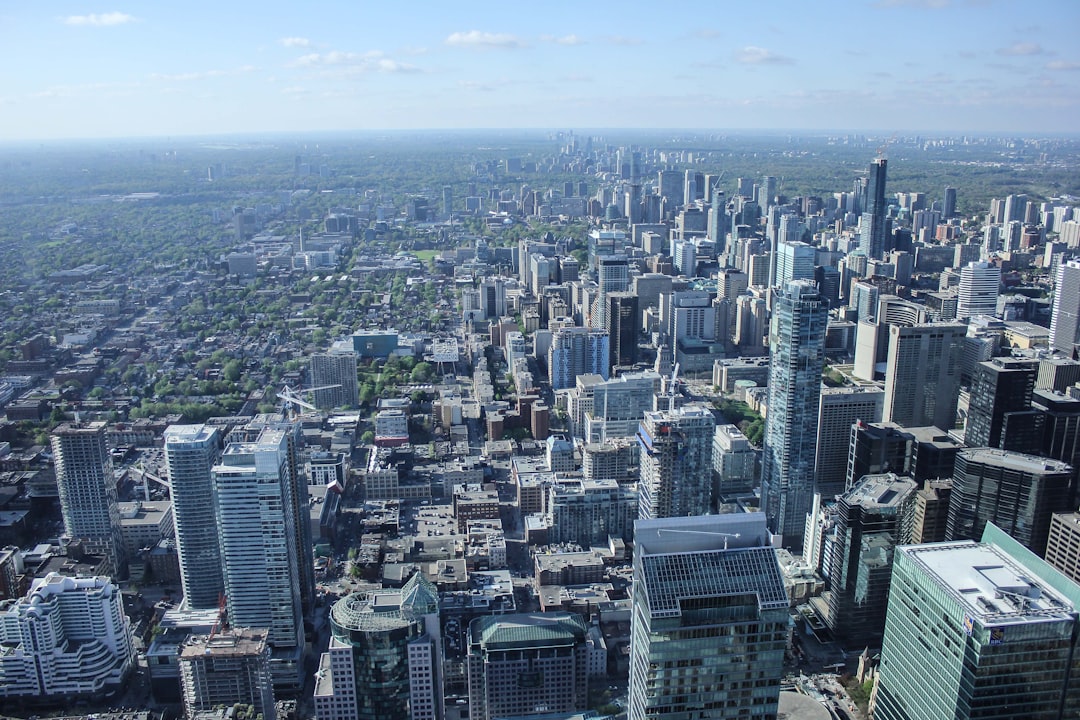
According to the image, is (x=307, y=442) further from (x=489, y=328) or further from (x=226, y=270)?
(x=226, y=270)

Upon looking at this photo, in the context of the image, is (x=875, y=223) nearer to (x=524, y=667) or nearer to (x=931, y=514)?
(x=931, y=514)

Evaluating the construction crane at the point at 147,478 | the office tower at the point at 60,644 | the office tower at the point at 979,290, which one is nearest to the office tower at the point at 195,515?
the office tower at the point at 60,644

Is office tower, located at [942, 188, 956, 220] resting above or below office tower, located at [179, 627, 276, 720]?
above

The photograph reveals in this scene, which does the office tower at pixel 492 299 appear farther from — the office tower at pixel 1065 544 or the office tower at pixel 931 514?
the office tower at pixel 1065 544

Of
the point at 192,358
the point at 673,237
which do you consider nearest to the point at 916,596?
the point at 192,358

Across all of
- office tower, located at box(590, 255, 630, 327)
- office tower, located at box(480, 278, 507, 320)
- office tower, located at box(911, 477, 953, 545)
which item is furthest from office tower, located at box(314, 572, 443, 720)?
office tower, located at box(480, 278, 507, 320)

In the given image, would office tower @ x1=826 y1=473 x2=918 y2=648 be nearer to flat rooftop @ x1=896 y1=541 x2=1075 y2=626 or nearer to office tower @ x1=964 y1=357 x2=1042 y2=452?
office tower @ x1=964 y1=357 x2=1042 y2=452
